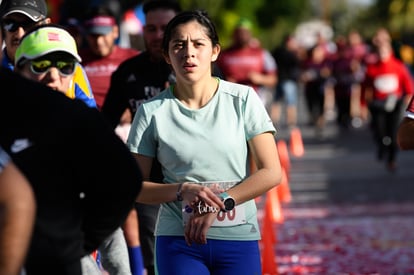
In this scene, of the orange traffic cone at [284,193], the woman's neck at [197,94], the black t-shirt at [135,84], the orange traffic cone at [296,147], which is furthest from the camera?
the orange traffic cone at [296,147]

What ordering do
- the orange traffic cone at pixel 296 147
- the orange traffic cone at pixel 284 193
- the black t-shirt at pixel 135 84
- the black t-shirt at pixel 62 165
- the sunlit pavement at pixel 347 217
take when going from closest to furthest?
1. the black t-shirt at pixel 62 165
2. the black t-shirt at pixel 135 84
3. the sunlit pavement at pixel 347 217
4. the orange traffic cone at pixel 284 193
5. the orange traffic cone at pixel 296 147

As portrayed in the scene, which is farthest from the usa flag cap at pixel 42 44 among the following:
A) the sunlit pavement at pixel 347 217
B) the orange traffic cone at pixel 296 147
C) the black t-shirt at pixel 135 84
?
the orange traffic cone at pixel 296 147

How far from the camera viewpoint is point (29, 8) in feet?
20.5

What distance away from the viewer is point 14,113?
3336mm

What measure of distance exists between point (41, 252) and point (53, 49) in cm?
119

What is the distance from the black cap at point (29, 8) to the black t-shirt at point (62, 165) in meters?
2.74

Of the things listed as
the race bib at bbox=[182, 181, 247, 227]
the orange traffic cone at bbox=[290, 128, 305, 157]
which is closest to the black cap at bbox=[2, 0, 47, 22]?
the race bib at bbox=[182, 181, 247, 227]

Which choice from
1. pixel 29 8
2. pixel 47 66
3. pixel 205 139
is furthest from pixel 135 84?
pixel 47 66

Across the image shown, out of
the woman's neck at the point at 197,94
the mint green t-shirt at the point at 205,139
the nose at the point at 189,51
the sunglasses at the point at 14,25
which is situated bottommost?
the mint green t-shirt at the point at 205,139

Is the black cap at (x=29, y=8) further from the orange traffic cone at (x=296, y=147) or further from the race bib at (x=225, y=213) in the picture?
the orange traffic cone at (x=296, y=147)

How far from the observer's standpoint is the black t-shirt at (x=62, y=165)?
11.0 feet

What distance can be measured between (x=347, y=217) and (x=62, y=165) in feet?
32.7

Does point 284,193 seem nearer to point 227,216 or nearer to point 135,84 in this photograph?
point 135,84

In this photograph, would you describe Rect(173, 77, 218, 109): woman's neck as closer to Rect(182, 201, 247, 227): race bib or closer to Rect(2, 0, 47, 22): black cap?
Rect(182, 201, 247, 227): race bib
